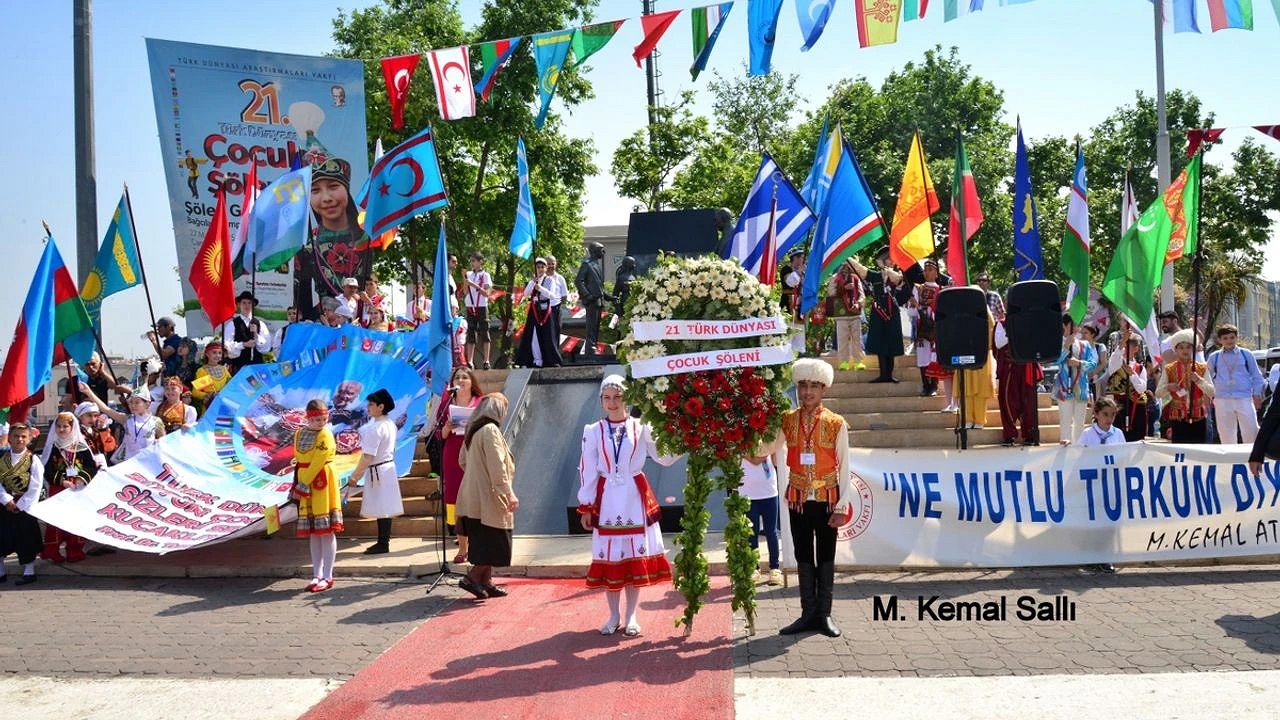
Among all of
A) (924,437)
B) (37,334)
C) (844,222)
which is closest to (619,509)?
(844,222)

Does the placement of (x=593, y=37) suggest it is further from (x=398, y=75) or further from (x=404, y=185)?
(x=404, y=185)

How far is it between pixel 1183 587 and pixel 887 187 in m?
29.5

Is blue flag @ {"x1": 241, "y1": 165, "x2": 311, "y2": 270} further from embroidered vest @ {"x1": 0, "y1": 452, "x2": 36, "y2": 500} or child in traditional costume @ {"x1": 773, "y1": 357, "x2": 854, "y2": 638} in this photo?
child in traditional costume @ {"x1": 773, "y1": 357, "x2": 854, "y2": 638}

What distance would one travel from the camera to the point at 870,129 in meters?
40.4

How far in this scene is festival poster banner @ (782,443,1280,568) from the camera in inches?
362

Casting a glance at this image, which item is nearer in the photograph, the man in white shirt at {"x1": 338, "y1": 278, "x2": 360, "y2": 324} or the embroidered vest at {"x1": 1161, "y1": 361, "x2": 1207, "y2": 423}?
the embroidered vest at {"x1": 1161, "y1": 361, "x2": 1207, "y2": 423}

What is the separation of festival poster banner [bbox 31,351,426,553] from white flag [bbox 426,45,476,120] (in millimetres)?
3748

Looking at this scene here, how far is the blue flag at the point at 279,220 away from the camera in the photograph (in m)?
14.3

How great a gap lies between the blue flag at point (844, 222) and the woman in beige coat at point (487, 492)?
5205 millimetres

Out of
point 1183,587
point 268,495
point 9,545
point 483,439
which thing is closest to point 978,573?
point 1183,587

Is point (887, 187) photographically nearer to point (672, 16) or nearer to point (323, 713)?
point (672, 16)

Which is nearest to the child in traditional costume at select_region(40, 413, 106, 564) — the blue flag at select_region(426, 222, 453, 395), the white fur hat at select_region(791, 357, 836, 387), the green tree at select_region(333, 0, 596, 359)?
the blue flag at select_region(426, 222, 453, 395)

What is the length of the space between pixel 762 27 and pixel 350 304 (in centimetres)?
696

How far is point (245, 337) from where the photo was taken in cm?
1461
